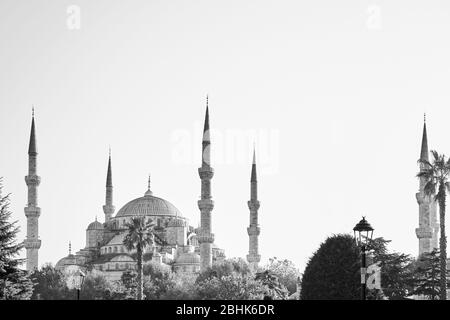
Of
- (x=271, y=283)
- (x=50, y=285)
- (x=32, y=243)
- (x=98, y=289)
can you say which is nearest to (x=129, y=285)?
(x=98, y=289)

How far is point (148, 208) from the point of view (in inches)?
6929

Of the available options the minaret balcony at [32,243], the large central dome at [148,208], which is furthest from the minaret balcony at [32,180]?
the large central dome at [148,208]

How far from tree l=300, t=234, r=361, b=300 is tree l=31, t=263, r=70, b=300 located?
76.6 meters

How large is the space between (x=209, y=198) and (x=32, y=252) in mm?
24790

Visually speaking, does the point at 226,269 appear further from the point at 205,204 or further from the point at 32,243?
the point at 32,243

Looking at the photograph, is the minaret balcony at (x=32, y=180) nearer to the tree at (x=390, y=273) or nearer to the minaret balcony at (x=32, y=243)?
the minaret balcony at (x=32, y=243)

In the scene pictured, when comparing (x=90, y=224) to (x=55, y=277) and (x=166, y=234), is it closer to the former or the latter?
(x=166, y=234)

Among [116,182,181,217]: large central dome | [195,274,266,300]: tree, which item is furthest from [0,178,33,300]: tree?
[116,182,181,217]: large central dome

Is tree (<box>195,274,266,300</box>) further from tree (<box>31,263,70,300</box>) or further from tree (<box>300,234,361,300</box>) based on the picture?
tree (<box>300,234,361,300</box>)

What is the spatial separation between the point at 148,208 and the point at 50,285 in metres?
54.1

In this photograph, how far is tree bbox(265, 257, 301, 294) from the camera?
12539 cm

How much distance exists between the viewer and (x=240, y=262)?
423 ft

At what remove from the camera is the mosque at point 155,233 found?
412ft
